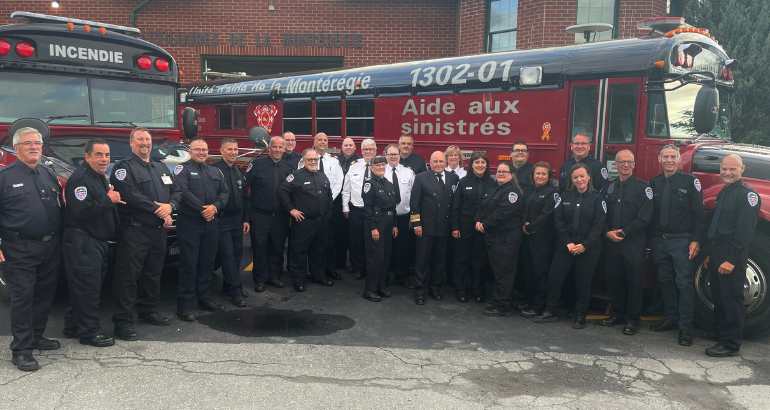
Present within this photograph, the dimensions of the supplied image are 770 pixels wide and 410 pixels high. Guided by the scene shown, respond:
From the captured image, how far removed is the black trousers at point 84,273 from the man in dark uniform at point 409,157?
3.49 m

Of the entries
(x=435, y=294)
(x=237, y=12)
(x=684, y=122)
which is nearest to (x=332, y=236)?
(x=435, y=294)

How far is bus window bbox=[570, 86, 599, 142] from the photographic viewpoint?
609cm

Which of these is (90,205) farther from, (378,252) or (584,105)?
(584,105)

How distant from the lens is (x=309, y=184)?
6367 millimetres

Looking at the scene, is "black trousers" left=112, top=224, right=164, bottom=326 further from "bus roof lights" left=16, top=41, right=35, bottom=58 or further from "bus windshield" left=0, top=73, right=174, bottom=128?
"bus roof lights" left=16, top=41, right=35, bottom=58

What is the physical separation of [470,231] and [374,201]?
3.52 feet

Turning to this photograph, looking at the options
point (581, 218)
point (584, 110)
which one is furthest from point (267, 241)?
point (584, 110)

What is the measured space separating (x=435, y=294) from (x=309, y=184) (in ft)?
6.05

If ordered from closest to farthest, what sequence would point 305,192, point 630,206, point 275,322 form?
point 630,206
point 275,322
point 305,192

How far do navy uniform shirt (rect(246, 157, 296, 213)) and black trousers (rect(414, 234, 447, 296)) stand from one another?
164 centimetres

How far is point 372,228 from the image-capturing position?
613 cm

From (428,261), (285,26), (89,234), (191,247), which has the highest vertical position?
(285,26)

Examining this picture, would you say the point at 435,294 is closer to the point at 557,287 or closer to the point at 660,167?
the point at 557,287

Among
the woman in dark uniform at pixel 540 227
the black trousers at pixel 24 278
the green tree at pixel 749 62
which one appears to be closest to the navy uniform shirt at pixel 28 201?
the black trousers at pixel 24 278
